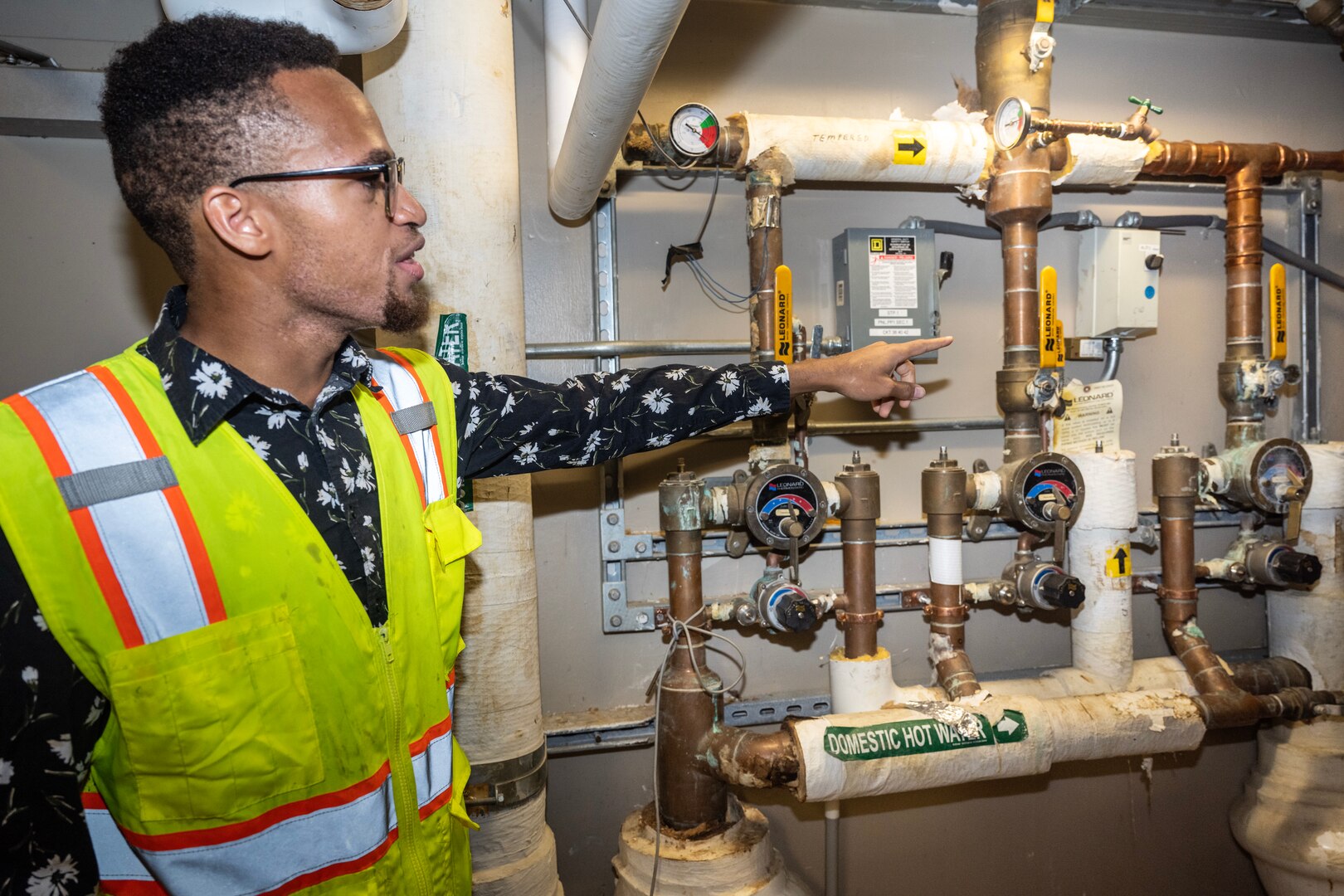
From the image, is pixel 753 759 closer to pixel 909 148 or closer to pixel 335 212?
pixel 335 212

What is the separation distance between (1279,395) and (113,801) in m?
2.68

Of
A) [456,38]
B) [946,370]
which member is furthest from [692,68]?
[946,370]

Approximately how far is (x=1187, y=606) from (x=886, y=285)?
110 cm

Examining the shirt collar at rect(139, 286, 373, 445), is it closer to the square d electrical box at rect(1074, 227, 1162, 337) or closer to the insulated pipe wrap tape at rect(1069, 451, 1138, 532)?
the insulated pipe wrap tape at rect(1069, 451, 1138, 532)

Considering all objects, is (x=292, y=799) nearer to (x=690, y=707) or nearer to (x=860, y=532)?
(x=690, y=707)

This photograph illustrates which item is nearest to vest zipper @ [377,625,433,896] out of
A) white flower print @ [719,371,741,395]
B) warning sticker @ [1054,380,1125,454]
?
white flower print @ [719,371,741,395]

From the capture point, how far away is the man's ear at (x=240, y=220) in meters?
0.83

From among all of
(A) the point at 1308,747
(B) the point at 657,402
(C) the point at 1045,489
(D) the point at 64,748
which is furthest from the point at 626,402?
(A) the point at 1308,747

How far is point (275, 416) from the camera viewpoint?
2.92 ft

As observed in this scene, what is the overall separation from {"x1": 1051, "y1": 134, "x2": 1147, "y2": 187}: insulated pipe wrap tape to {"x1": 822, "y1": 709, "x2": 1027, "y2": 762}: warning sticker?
1.27 m

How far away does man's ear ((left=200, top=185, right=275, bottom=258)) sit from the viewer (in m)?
0.83

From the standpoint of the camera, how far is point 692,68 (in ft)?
5.93

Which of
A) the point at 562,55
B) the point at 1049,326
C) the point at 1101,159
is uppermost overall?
the point at 562,55

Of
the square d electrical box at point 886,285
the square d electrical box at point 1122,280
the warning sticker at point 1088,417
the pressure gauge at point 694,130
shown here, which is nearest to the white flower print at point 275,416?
the pressure gauge at point 694,130
